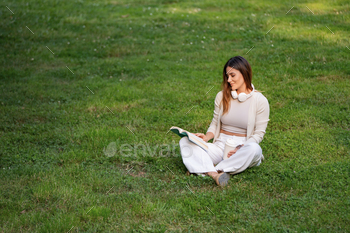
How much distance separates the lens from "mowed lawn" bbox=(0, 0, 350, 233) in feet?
14.1

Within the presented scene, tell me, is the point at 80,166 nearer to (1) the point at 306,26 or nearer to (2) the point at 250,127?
(2) the point at 250,127

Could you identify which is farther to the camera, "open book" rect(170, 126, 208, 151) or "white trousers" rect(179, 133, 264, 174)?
"open book" rect(170, 126, 208, 151)

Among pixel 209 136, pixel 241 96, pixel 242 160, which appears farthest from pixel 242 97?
pixel 242 160

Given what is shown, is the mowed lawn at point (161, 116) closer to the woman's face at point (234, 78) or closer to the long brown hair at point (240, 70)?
the long brown hair at point (240, 70)

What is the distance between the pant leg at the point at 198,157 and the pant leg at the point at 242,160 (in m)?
0.15

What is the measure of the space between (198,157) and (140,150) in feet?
4.36

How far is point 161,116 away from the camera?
7355 millimetres

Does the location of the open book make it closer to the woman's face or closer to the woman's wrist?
the woman's wrist

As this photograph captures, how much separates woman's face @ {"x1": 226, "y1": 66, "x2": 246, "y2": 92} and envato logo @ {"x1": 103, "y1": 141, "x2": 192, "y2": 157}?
1.56 metres

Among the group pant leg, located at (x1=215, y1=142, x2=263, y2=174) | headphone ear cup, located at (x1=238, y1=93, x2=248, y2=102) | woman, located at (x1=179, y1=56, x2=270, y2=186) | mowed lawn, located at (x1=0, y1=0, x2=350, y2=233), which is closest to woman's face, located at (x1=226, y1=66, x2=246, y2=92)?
woman, located at (x1=179, y1=56, x2=270, y2=186)

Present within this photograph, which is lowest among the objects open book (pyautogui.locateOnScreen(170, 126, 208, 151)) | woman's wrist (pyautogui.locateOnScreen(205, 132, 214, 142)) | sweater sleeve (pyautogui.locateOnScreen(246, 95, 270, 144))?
woman's wrist (pyautogui.locateOnScreen(205, 132, 214, 142))

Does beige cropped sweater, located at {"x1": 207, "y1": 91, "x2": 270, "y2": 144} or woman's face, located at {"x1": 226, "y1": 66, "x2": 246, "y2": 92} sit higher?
woman's face, located at {"x1": 226, "y1": 66, "x2": 246, "y2": 92}

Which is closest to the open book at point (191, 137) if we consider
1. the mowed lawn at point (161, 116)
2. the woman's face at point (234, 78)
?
the mowed lawn at point (161, 116)

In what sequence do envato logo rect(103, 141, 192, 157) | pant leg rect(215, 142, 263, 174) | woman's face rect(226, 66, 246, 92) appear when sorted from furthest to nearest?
envato logo rect(103, 141, 192, 157) → woman's face rect(226, 66, 246, 92) → pant leg rect(215, 142, 263, 174)
